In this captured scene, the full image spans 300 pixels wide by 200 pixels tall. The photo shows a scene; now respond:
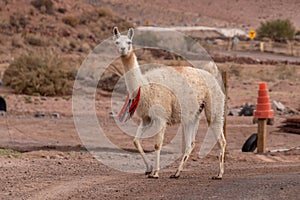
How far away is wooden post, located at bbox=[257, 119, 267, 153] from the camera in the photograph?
52.1 ft

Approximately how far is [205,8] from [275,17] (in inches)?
599

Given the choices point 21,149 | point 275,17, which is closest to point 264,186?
point 21,149

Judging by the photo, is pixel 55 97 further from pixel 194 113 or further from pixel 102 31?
pixel 102 31

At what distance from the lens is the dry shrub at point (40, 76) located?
28328 mm

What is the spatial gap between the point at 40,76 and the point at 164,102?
58.3ft

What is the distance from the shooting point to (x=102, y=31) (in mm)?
65938

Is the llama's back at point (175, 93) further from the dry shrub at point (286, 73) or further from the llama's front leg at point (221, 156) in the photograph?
the dry shrub at point (286, 73)

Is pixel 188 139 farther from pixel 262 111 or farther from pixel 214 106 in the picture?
pixel 262 111

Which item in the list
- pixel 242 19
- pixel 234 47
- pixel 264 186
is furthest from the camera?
pixel 242 19

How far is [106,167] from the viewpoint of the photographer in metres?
13.6

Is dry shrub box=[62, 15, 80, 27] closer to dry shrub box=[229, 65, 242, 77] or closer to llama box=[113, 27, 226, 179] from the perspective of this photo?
dry shrub box=[229, 65, 242, 77]

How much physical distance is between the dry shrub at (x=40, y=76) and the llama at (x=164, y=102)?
16409mm

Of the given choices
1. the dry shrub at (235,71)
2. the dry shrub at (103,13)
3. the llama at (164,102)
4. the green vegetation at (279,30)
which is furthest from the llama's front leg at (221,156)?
the green vegetation at (279,30)

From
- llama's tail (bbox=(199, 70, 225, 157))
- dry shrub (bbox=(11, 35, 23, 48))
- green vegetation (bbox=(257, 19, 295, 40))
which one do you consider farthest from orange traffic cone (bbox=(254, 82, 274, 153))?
green vegetation (bbox=(257, 19, 295, 40))
